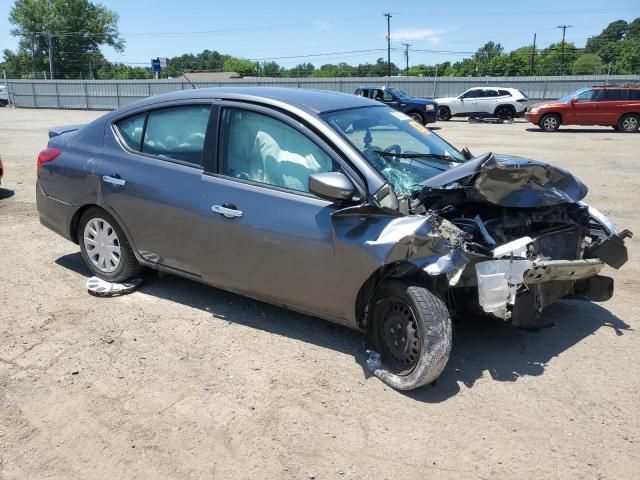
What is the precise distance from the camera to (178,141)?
175 inches

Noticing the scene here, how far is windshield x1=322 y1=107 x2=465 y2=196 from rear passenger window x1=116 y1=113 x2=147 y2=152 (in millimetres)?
1695

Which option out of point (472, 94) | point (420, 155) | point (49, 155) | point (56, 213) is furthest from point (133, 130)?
point (472, 94)

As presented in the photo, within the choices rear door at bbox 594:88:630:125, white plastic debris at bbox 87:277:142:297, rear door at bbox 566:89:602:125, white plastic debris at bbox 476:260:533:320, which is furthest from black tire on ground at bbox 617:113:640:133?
white plastic debris at bbox 87:277:142:297

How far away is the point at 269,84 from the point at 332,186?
3442cm

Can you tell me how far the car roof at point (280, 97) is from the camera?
4.05m

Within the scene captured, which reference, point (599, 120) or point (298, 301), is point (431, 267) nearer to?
point (298, 301)

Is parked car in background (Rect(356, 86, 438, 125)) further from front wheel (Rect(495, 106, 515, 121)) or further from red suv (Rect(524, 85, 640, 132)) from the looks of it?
front wheel (Rect(495, 106, 515, 121))

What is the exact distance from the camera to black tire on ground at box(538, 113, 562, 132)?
72.6 ft

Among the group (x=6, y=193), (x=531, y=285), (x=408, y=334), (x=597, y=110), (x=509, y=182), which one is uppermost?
(x=597, y=110)

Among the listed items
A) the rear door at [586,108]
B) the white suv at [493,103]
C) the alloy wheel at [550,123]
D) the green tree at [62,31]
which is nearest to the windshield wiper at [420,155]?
the alloy wheel at [550,123]

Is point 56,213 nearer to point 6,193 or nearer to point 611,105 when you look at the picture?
point 6,193

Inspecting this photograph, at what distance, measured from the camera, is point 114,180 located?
4629mm

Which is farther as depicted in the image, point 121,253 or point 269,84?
point 269,84

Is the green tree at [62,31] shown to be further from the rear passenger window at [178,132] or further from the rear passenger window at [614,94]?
the rear passenger window at [178,132]
